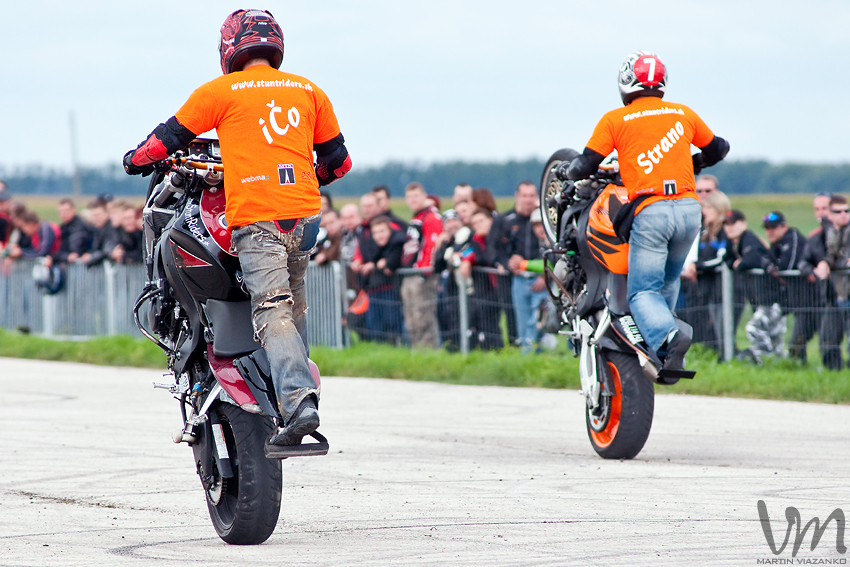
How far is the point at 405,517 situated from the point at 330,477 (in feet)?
4.56

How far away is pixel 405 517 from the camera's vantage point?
571cm

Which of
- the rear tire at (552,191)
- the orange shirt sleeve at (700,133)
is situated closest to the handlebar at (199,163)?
the orange shirt sleeve at (700,133)

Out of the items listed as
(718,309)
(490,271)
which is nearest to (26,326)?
(490,271)

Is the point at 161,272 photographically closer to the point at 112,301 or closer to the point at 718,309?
the point at 718,309

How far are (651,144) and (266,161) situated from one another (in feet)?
9.69

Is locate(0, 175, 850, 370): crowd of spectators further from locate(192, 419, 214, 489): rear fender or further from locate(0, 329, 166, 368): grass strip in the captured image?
locate(192, 419, 214, 489): rear fender

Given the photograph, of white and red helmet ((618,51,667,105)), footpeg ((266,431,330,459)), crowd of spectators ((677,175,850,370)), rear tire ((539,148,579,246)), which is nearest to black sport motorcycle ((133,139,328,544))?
footpeg ((266,431,330,459))

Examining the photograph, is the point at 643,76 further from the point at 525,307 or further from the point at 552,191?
the point at 525,307

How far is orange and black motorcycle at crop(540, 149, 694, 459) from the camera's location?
735 cm

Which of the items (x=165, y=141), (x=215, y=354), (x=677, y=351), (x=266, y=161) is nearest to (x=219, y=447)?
(x=215, y=354)

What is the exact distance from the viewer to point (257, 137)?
5191mm

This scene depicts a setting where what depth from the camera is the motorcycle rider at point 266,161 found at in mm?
5059

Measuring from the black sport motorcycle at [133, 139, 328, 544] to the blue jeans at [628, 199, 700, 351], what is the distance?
2637 millimetres

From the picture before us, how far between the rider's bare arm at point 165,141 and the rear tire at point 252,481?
3.82ft
